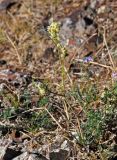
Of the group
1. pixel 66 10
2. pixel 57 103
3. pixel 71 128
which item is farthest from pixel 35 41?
pixel 71 128

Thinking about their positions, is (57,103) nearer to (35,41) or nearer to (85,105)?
(85,105)

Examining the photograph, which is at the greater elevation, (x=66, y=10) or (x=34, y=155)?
(x=66, y=10)

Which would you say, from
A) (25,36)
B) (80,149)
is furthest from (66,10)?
(80,149)

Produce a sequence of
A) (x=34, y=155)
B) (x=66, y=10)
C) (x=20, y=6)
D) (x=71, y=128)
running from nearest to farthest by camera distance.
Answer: (x=34, y=155) → (x=71, y=128) → (x=66, y=10) → (x=20, y=6)

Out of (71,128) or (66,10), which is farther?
(66,10)

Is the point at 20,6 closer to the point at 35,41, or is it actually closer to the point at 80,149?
the point at 35,41

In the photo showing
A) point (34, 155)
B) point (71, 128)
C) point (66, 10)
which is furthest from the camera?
point (66, 10)
